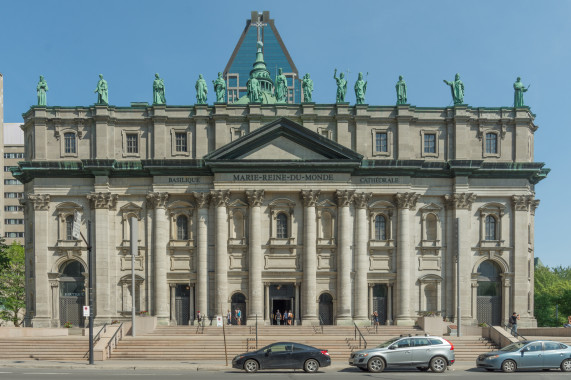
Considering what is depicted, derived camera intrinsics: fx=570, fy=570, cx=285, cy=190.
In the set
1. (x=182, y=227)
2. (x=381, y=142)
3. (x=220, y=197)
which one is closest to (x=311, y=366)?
(x=220, y=197)

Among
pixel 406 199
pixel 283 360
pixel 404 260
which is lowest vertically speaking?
pixel 283 360

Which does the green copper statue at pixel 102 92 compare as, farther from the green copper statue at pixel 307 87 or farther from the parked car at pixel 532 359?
the parked car at pixel 532 359

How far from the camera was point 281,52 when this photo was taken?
151875 mm

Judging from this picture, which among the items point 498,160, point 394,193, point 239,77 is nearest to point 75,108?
point 394,193

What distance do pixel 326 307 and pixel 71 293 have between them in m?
21.9

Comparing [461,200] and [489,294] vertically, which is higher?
[461,200]

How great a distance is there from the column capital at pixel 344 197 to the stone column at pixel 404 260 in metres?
3.90

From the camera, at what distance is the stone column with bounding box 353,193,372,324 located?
156ft

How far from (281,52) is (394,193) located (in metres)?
110

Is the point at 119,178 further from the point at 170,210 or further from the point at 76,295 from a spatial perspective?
the point at 76,295

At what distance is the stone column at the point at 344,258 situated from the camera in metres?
47.3

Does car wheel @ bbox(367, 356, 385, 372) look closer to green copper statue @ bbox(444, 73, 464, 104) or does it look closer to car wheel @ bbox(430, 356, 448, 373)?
car wheel @ bbox(430, 356, 448, 373)

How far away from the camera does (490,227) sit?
163ft

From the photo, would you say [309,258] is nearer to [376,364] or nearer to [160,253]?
A: [160,253]
